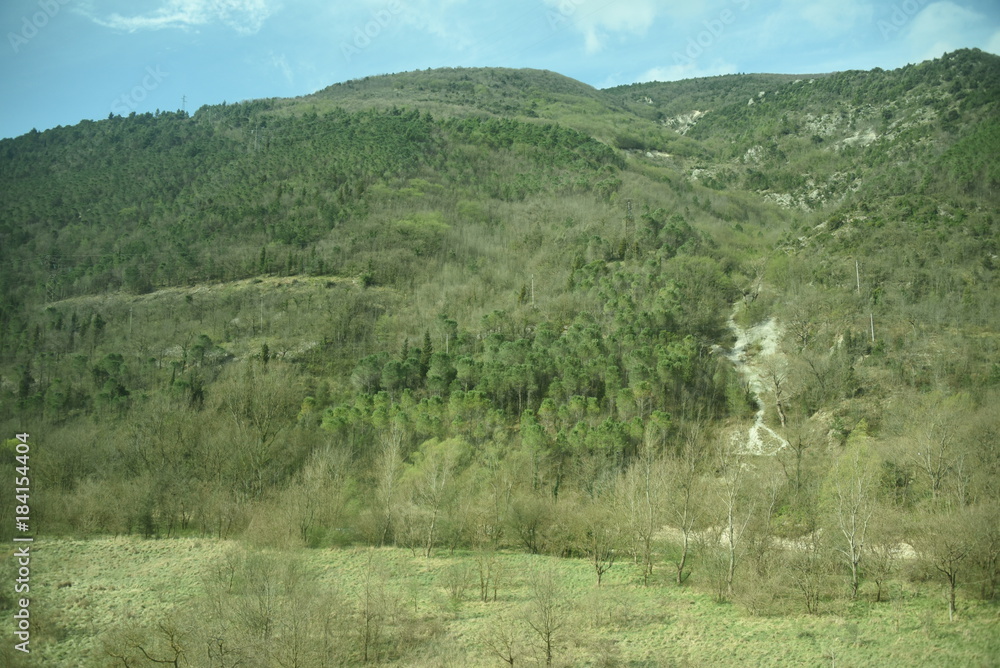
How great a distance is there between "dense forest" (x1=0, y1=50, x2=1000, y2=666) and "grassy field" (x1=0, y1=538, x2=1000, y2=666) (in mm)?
302

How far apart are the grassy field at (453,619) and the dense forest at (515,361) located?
0.99ft

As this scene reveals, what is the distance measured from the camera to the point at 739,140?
646ft

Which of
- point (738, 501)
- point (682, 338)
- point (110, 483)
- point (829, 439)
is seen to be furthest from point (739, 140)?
point (110, 483)

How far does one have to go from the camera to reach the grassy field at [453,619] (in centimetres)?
2186

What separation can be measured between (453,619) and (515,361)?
4617 centimetres

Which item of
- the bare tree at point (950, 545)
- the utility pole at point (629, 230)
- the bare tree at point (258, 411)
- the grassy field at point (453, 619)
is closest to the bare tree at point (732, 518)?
the grassy field at point (453, 619)

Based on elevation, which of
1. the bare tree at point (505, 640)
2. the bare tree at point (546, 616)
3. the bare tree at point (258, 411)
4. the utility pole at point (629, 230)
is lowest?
the bare tree at point (505, 640)

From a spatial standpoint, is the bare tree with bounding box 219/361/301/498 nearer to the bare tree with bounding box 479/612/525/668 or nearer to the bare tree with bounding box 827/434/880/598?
the bare tree with bounding box 479/612/525/668

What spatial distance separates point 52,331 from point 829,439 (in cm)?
11124

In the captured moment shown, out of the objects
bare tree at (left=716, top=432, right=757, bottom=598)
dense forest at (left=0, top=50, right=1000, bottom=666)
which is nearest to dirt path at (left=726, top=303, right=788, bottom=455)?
dense forest at (left=0, top=50, right=1000, bottom=666)

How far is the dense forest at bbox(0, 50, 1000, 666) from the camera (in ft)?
105

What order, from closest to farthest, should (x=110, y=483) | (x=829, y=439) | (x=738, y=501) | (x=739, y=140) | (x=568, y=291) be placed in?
(x=738, y=501), (x=110, y=483), (x=829, y=439), (x=568, y=291), (x=739, y=140)

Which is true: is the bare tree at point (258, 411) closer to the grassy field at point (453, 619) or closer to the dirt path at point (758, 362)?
the grassy field at point (453, 619)

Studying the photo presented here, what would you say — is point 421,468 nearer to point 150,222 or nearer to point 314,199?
point 314,199
